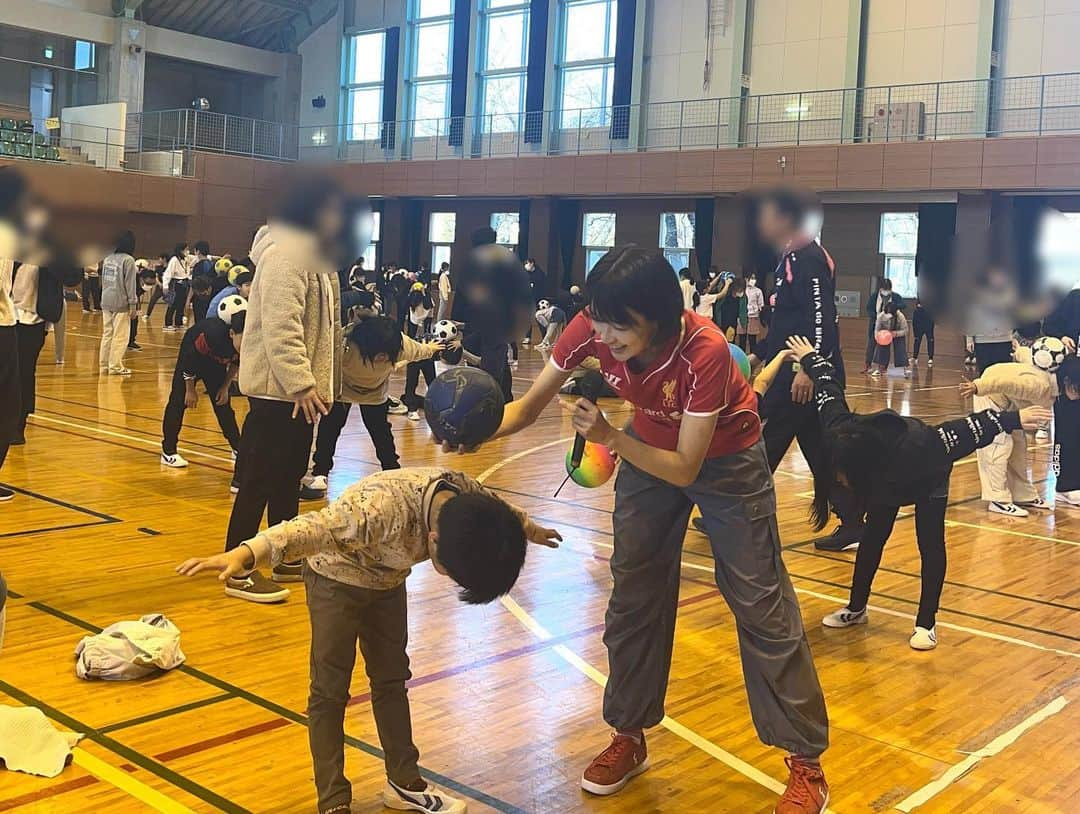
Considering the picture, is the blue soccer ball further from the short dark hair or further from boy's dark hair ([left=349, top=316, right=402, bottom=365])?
boy's dark hair ([left=349, top=316, right=402, bottom=365])

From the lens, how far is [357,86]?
35906 mm

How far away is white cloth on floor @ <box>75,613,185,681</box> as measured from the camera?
4.20 metres

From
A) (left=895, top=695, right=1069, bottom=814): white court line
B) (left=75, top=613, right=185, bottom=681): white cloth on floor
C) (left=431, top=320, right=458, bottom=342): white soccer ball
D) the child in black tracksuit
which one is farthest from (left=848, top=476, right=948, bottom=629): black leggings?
(left=431, top=320, right=458, bottom=342): white soccer ball

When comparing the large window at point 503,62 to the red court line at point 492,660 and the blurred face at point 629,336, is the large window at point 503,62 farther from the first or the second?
the blurred face at point 629,336

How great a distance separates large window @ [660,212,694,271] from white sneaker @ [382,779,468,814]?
25229mm

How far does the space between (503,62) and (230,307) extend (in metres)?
26.4

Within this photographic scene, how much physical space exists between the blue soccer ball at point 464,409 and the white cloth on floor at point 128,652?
1569 millimetres

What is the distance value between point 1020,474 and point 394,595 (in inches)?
271

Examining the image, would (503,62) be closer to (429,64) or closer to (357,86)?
(429,64)

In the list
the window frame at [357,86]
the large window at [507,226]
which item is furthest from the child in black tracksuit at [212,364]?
the window frame at [357,86]

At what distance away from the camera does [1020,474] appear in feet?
28.9

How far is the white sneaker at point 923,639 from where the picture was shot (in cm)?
507

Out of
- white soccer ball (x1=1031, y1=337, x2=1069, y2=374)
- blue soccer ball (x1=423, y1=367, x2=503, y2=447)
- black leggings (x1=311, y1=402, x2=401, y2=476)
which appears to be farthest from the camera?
white soccer ball (x1=1031, y1=337, x2=1069, y2=374)

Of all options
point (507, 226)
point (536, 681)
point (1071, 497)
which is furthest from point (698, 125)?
point (536, 681)
